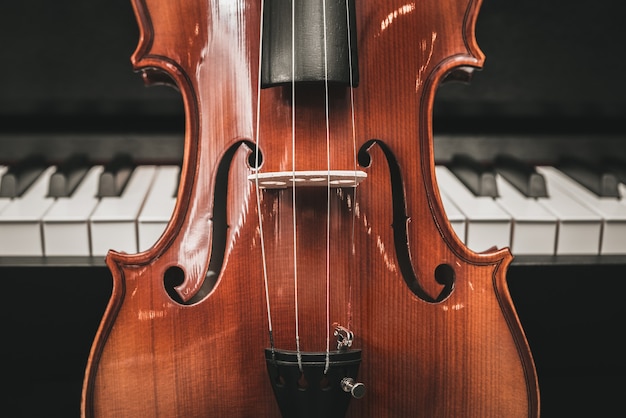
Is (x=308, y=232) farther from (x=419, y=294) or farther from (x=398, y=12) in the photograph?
(x=398, y=12)

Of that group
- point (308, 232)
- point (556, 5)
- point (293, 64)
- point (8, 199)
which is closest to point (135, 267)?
point (308, 232)

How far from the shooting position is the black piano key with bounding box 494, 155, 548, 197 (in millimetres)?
1227

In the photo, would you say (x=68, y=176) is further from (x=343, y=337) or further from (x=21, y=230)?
(x=343, y=337)

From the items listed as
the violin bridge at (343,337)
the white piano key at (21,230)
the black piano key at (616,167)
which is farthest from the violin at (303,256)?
the black piano key at (616,167)

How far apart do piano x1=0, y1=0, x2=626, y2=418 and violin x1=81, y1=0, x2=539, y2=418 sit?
26cm

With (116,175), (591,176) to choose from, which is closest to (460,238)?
(591,176)

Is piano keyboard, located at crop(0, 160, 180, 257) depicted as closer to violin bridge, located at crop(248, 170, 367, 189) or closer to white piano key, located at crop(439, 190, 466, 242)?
violin bridge, located at crop(248, 170, 367, 189)

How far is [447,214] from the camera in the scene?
112cm

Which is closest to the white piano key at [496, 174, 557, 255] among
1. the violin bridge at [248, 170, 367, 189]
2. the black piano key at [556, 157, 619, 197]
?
the black piano key at [556, 157, 619, 197]

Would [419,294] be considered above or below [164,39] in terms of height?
Result: below

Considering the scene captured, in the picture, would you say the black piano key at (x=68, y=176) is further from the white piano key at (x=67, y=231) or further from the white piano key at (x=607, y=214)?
the white piano key at (x=607, y=214)

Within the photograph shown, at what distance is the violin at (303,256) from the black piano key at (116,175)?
0.35 metres

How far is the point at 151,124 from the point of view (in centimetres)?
135

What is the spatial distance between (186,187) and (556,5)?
2.97 feet
